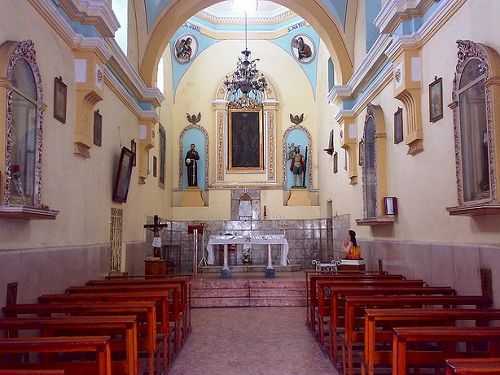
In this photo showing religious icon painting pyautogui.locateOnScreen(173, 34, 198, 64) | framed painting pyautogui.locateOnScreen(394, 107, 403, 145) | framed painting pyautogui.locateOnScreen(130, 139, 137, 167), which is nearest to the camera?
framed painting pyautogui.locateOnScreen(394, 107, 403, 145)

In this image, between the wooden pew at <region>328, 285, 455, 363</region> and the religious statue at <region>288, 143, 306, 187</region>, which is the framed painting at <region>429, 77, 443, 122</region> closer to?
the wooden pew at <region>328, 285, 455, 363</region>

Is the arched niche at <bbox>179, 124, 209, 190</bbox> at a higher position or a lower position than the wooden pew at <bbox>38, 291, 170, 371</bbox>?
higher

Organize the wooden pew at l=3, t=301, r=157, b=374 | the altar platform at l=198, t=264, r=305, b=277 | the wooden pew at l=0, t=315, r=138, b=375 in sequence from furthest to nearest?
the altar platform at l=198, t=264, r=305, b=277, the wooden pew at l=3, t=301, r=157, b=374, the wooden pew at l=0, t=315, r=138, b=375

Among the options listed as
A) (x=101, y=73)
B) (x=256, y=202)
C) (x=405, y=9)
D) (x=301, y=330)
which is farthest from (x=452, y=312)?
(x=256, y=202)

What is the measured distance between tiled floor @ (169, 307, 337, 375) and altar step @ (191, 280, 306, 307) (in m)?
0.84

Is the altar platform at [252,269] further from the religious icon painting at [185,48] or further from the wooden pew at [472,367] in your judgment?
the wooden pew at [472,367]

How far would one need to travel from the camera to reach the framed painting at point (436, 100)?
6145 millimetres

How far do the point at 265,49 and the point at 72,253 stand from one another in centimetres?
1165

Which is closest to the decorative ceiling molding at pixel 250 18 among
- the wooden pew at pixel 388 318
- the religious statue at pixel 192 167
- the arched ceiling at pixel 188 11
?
the religious statue at pixel 192 167

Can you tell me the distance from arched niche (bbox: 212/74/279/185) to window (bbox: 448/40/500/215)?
10942 millimetres

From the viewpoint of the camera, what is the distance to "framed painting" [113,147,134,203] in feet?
29.1

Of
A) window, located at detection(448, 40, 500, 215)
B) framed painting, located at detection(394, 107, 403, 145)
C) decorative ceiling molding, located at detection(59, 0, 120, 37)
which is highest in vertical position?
decorative ceiling molding, located at detection(59, 0, 120, 37)

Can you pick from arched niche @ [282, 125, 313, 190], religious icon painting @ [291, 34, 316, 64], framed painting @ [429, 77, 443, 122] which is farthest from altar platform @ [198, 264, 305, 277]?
framed painting @ [429, 77, 443, 122]

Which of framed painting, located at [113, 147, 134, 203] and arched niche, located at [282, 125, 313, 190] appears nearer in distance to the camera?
framed painting, located at [113, 147, 134, 203]
